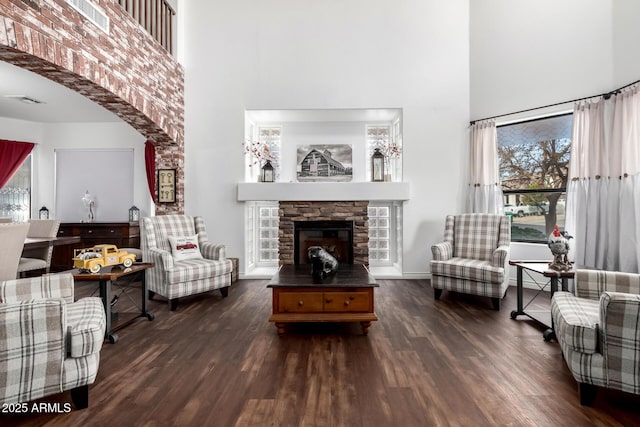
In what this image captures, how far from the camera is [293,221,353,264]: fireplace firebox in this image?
5156 mm

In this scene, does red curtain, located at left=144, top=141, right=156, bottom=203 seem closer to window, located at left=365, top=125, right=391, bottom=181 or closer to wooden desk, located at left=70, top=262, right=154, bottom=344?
wooden desk, located at left=70, top=262, right=154, bottom=344

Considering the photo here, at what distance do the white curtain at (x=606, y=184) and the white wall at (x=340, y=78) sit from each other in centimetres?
150

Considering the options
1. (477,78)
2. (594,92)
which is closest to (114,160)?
(477,78)

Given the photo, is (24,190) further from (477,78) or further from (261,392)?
(477,78)

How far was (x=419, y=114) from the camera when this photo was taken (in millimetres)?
5094

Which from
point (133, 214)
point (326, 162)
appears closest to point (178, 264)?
point (133, 214)

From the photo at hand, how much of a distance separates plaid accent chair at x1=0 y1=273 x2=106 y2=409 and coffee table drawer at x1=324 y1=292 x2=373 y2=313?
1702mm

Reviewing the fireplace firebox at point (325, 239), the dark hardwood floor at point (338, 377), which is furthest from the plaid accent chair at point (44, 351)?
the fireplace firebox at point (325, 239)

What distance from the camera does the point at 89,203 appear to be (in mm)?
6191

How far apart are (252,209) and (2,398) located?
4015 millimetres

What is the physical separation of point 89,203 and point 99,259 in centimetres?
430

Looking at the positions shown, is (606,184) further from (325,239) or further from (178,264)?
(178,264)

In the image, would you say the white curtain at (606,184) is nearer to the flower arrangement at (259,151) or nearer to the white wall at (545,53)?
the white wall at (545,53)

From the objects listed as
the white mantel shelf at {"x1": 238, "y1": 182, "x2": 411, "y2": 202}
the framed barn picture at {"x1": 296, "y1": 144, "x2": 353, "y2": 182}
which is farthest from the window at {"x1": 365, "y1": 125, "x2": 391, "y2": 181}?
the white mantel shelf at {"x1": 238, "y1": 182, "x2": 411, "y2": 202}
